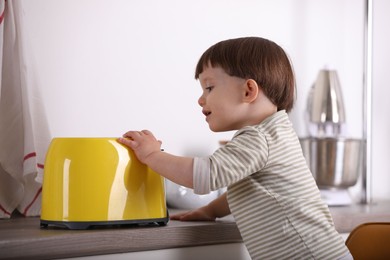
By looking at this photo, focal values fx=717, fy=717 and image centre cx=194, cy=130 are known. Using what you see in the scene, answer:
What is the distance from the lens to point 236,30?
2.13 metres

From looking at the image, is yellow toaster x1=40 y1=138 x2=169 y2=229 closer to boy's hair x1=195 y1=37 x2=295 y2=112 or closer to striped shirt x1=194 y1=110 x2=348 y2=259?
striped shirt x1=194 y1=110 x2=348 y2=259

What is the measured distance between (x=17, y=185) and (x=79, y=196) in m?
0.33

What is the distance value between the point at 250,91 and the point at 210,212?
31 cm

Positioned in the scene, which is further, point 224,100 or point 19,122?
point 19,122

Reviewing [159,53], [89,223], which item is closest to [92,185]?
[89,223]

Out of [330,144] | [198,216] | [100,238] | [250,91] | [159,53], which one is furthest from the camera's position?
[330,144]

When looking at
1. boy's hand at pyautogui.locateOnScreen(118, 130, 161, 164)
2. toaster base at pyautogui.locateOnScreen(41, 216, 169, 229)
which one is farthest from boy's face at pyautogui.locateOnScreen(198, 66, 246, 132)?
toaster base at pyautogui.locateOnScreen(41, 216, 169, 229)

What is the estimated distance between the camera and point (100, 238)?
130cm

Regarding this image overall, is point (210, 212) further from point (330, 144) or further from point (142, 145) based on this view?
point (330, 144)

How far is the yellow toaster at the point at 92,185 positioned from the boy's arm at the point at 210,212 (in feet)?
0.66

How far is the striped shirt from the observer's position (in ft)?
4.46

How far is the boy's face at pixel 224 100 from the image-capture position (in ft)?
4.77

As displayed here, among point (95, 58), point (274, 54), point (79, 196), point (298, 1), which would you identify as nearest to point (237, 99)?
point (274, 54)

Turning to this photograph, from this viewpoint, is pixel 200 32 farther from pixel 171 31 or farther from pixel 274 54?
pixel 274 54
